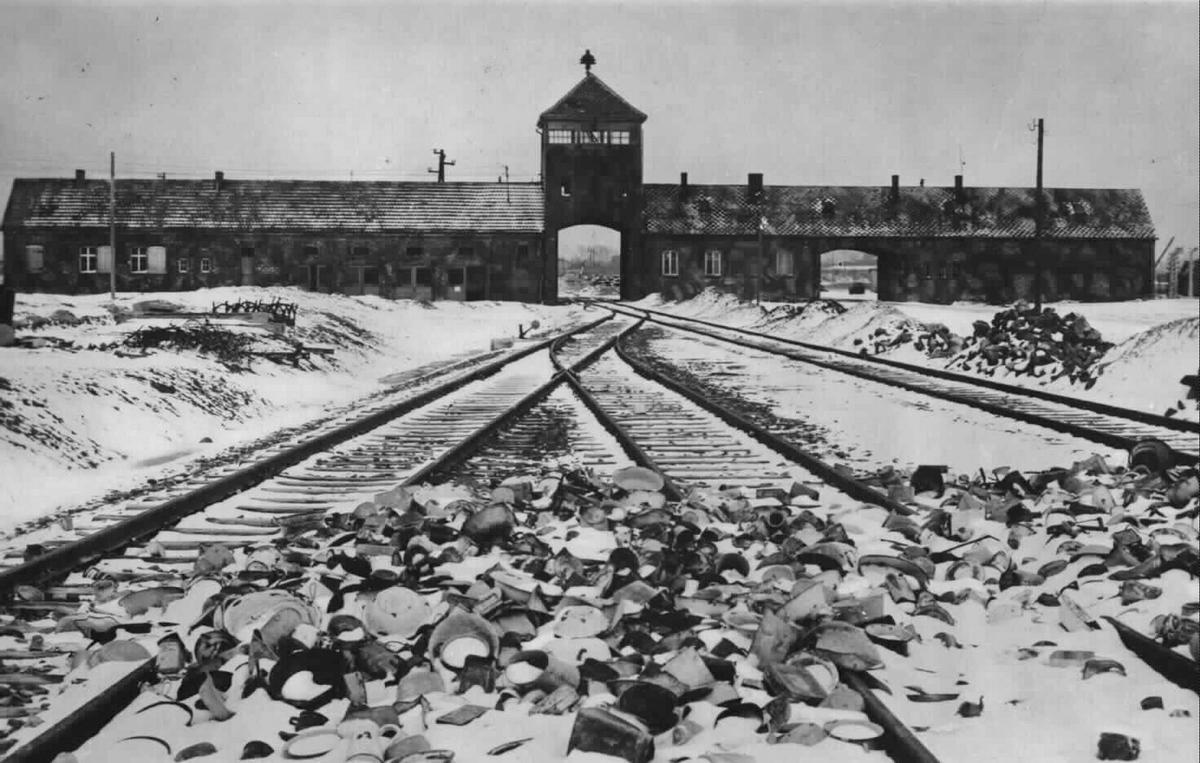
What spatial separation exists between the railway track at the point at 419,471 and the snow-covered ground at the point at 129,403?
1262 millimetres

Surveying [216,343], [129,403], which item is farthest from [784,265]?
[129,403]

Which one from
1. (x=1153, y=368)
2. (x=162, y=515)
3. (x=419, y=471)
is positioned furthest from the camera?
(x=1153, y=368)

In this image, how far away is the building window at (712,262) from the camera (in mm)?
57594

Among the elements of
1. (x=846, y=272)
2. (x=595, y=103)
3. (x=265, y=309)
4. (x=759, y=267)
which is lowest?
(x=265, y=309)

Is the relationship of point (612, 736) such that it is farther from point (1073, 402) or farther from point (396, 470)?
point (1073, 402)

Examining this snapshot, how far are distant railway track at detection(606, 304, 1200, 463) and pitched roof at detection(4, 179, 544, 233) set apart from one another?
118 feet

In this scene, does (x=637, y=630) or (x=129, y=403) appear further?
(x=129, y=403)

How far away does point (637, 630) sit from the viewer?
4176 mm

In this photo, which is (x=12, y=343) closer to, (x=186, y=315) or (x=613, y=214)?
(x=186, y=315)

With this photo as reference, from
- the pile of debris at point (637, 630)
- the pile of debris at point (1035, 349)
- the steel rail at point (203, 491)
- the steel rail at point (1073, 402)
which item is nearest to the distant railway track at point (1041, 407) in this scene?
the steel rail at point (1073, 402)

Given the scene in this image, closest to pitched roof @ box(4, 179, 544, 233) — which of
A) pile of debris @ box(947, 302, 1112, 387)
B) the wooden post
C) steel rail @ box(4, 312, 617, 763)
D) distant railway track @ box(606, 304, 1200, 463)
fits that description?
the wooden post

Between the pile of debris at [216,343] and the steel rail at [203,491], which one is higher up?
the pile of debris at [216,343]

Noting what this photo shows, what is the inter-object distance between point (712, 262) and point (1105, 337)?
118ft

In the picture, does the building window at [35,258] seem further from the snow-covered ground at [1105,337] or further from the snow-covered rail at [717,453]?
the snow-covered rail at [717,453]
